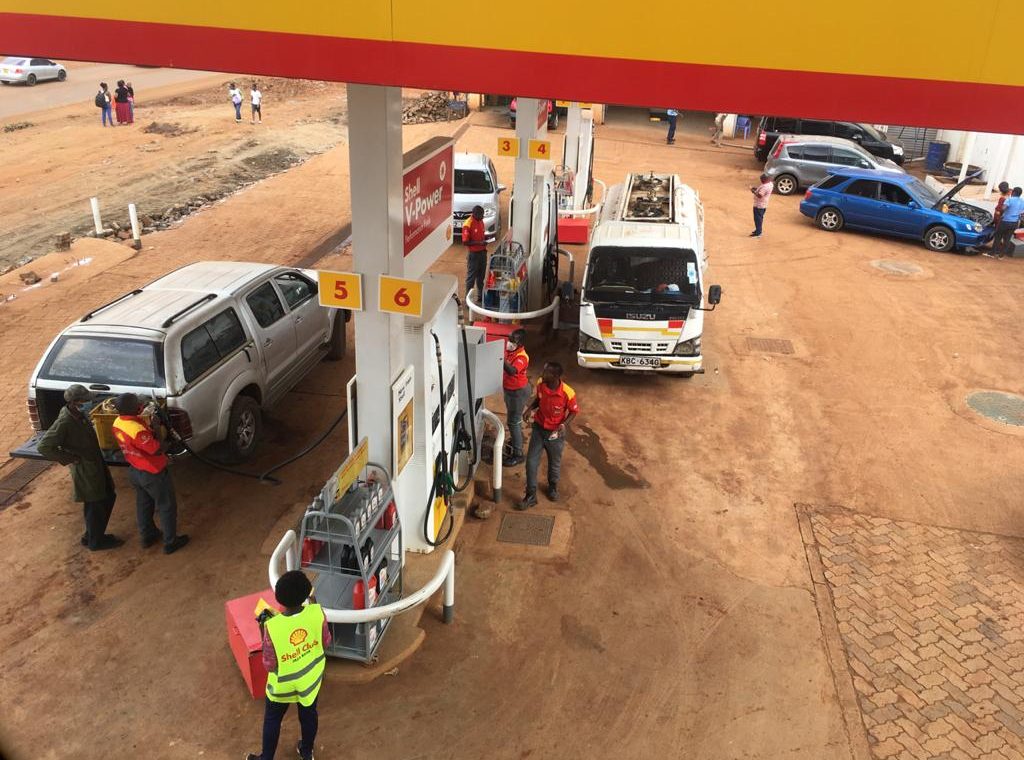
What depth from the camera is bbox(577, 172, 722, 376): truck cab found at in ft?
36.8

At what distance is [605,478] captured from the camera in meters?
9.42

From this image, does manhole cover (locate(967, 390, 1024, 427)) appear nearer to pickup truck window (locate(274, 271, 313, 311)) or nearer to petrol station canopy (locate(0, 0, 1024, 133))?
petrol station canopy (locate(0, 0, 1024, 133))

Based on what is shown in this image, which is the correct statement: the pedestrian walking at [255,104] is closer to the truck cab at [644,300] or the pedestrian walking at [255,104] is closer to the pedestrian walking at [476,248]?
the pedestrian walking at [476,248]

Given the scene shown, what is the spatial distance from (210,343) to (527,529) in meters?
3.92

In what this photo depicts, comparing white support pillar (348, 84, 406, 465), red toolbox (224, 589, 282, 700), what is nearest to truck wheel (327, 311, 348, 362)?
white support pillar (348, 84, 406, 465)

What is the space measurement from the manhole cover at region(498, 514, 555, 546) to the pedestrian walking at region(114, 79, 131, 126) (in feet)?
83.9

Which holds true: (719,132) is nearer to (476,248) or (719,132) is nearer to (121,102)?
(476,248)

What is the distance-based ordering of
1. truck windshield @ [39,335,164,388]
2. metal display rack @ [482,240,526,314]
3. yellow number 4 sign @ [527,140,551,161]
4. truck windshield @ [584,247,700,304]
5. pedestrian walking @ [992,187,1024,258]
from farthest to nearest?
pedestrian walking @ [992,187,1024,258] → yellow number 4 sign @ [527,140,551,161] → metal display rack @ [482,240,526,314] → truck windshield @ [584,247,700,304] → truck windshield @ [39,335,164,388]

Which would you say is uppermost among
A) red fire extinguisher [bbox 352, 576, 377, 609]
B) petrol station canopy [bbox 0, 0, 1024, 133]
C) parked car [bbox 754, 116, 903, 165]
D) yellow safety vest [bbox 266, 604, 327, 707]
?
petrol station canopy [bbox 0, 0, 1024, 133]

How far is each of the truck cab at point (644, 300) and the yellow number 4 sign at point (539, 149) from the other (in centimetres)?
145

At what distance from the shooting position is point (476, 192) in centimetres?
1795

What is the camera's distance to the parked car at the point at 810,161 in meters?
23.1

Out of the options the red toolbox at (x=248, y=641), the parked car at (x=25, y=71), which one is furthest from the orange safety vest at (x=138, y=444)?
the parked car at (x=25, y=71)

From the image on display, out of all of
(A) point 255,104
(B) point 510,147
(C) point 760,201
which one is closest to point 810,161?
(C) point 760,201
